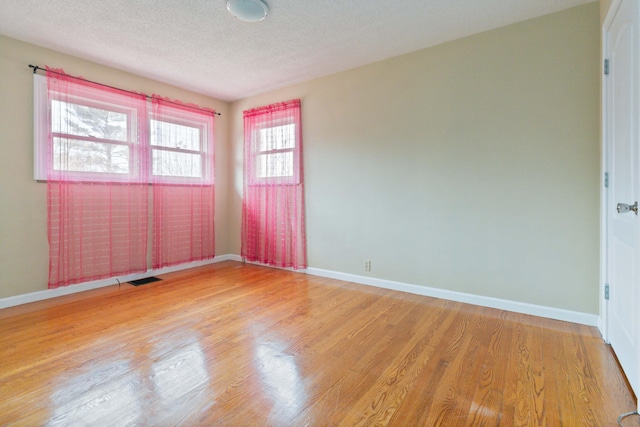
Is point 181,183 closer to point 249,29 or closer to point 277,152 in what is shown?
point 277,152

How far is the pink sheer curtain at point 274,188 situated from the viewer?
4.19 m

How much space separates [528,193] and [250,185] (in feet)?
11.8

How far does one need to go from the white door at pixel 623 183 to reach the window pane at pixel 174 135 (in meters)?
4.59

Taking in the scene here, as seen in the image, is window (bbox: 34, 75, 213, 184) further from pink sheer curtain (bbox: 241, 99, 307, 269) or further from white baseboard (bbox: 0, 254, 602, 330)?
white baseboard (bbox: 0, 254, 602, 330)

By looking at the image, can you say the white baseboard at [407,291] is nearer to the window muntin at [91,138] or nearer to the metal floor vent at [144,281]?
the metal floor vent at [144,281]

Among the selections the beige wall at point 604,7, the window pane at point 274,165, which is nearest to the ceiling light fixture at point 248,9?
the window pane at point 274,165

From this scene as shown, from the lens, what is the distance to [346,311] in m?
2.81

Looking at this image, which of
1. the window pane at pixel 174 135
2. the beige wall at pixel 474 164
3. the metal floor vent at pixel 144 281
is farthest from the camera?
the window pane at pixel 174 135

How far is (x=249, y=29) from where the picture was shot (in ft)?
9.16

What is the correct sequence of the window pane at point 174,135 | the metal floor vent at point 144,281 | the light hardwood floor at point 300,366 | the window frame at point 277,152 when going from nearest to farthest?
the light hardwood floor at point 300,366 → the metal floor vent at point 144,281 → the window pane at point 174,135 → the window frame at point 277,152

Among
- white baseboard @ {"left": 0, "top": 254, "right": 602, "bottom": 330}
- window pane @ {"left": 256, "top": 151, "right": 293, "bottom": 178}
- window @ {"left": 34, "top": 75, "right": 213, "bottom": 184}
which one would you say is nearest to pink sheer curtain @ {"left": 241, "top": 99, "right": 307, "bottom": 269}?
window pane @ {"left": 256, "top": 151, "right": 293, "bottom": 178}

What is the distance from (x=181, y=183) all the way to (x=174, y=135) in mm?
683

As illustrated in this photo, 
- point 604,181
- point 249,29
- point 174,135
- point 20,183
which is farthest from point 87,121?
point 604,181

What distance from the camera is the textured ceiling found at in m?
2.46
